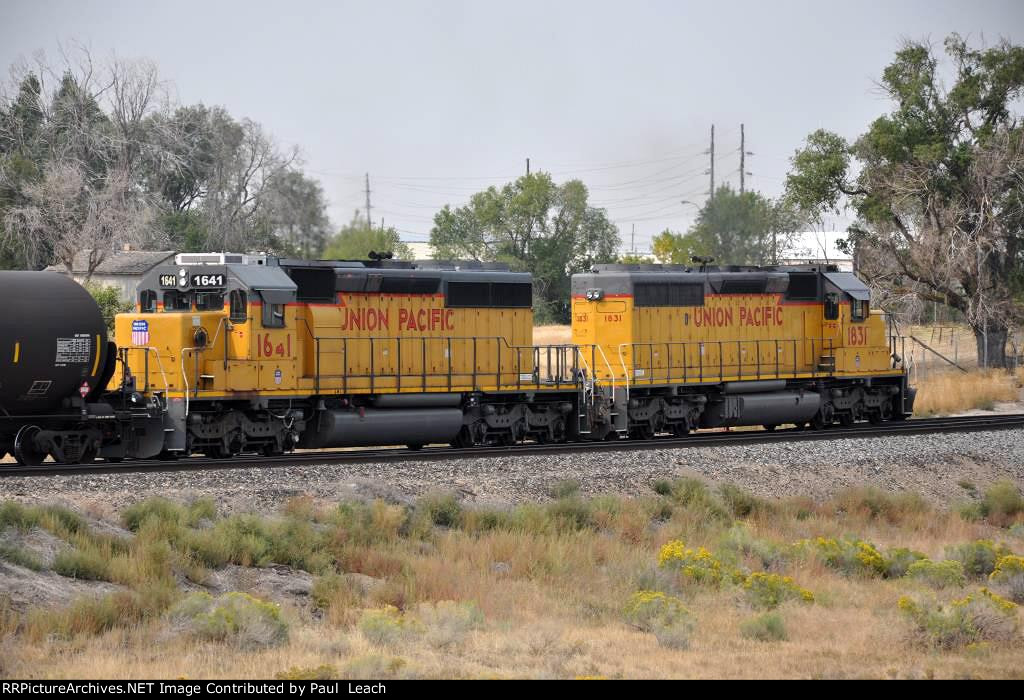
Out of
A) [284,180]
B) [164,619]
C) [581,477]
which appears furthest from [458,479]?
[284,180]

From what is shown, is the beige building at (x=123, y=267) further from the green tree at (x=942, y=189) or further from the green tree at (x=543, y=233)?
the green tree at (x=942, y=189)

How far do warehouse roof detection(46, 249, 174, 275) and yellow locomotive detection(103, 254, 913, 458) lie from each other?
28.9m

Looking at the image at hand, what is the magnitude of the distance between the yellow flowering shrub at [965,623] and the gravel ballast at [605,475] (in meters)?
6.95

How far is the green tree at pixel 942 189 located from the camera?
41.6 m

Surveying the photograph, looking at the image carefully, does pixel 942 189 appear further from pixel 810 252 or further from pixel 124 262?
pixel 124 262

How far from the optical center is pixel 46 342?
1664cm

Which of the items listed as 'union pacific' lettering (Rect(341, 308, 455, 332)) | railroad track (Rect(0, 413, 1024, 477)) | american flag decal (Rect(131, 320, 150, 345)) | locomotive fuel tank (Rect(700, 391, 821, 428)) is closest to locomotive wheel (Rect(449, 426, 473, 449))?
railroad track (Rect(0, 413, 1024, 477))

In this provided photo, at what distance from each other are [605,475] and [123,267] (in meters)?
35.3

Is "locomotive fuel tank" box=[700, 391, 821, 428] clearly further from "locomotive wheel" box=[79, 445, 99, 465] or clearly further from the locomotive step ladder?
"locomotive wheel" box=[79, 445, 99, 465]

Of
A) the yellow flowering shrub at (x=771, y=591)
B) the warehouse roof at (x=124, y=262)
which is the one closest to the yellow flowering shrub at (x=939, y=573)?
the yellow flowering shrub at (x=771, y=591)

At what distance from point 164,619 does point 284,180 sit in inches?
2042

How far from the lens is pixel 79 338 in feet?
56.1

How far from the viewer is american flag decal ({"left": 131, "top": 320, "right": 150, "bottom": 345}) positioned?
19.1 meters
